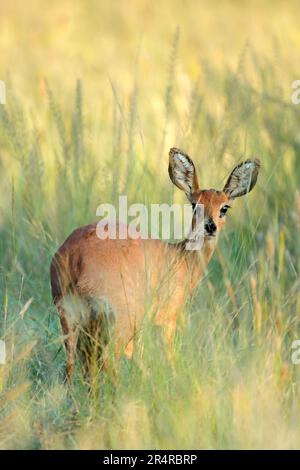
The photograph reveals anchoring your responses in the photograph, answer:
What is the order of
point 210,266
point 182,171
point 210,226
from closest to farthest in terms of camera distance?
point 210,226, point 182,171, point 210,266

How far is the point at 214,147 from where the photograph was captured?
5496mm

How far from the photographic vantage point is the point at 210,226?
476 cm

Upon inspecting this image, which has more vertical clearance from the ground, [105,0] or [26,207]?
[105,0]

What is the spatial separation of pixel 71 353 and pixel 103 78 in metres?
6.46

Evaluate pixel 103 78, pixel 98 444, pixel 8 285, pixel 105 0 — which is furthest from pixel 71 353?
pixel 105 0

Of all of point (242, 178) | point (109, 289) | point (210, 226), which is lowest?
point (109, 289)

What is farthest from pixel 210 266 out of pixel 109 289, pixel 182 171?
pixel 109 289

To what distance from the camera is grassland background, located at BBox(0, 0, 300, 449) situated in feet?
13.1

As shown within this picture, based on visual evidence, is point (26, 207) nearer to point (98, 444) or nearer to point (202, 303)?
point (202, 303)

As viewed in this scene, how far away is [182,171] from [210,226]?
309mm

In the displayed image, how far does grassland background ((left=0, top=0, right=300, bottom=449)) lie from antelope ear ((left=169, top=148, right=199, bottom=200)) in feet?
0.32

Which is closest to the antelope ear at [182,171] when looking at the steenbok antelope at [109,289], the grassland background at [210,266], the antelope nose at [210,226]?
the grassland background at [210,266]

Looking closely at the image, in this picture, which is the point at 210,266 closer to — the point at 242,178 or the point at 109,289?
the point at 242,178
